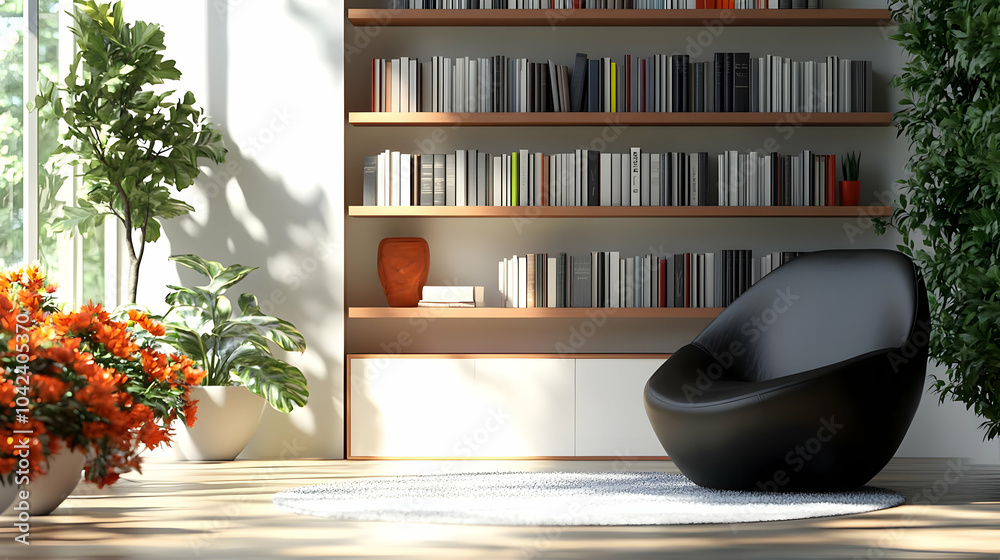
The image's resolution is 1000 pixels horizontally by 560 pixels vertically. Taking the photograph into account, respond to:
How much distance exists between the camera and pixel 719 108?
4492 millimetres

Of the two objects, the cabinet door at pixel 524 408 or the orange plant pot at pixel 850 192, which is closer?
the cabinet door at pixel 524 408

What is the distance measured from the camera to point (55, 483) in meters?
2.72

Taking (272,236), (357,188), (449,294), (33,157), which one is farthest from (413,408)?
(33,157)

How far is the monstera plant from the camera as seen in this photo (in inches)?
159

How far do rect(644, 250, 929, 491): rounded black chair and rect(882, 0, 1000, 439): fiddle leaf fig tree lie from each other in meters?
0.25

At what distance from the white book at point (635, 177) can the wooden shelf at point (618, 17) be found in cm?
64

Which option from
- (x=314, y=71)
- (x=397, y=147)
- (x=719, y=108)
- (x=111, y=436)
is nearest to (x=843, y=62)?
(x=719, y=108)

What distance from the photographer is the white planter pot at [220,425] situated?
4.05 meters

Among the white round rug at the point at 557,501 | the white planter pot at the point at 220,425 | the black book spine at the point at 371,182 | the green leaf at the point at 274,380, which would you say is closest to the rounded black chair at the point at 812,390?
the white round rug at the point at 557,501

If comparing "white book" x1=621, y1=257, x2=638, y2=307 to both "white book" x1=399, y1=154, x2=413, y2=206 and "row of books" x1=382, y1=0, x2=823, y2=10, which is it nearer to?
"white book" x1=399, y1=154, x2=413, y2=206

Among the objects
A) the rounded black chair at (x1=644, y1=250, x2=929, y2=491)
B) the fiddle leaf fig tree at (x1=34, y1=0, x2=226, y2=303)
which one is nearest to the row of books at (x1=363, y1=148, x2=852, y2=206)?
the fiddle leaf fig tree at (x1=34, y1=0, x2=226, y2=303)

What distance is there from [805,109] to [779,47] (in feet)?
1.38

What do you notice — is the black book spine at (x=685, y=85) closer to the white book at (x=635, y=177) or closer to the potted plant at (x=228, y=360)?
the white book at (x=635, y=177)

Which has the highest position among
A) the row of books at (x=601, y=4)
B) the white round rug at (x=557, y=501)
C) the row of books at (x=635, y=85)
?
the row of books at (x=601, y=4)
